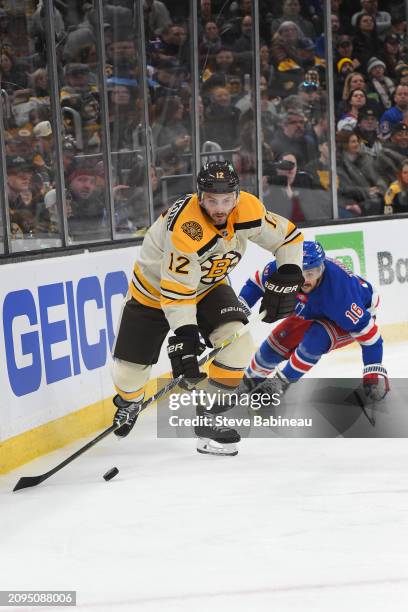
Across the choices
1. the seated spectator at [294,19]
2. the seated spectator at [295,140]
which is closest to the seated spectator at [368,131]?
the seated spectator at [295,140]

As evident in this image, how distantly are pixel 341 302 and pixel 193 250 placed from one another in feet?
3.77

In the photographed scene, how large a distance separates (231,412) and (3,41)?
1.99 meters

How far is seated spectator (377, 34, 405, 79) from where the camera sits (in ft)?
25.9

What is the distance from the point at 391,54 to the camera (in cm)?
791

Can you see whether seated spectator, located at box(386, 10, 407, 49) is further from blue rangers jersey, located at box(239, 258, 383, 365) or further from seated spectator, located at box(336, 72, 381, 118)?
blue rangers jersey, located at box(239, 258, 383, 365)

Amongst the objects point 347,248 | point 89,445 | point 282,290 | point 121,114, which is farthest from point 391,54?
point 89,445

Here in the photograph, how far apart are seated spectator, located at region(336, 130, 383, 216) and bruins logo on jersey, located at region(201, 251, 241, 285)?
3410 millimetres

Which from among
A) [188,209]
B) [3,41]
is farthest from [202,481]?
[3,41]

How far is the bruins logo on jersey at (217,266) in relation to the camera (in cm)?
403

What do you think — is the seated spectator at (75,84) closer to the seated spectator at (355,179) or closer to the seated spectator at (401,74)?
the seated spectator at (355,179)

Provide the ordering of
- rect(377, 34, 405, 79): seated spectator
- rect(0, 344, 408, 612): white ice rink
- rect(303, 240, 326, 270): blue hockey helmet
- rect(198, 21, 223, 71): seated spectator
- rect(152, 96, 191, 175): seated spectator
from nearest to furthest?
rect(0, 344, 408, 612): white ice rink < rect(303, 240, 326, 270): blue hockey helmet < rect(152, 96, 191, 175): seated spectator < rect(198, 21, 223, 71): seated spectator < rect(377, 34, 405, 79): seated spectator

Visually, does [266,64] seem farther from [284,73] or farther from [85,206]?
[85,206]

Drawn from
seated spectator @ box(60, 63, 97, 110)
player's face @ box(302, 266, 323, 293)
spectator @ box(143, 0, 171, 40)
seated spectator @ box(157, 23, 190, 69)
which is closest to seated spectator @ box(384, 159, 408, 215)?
seated spectator @ box(157, 23, 190, 69)

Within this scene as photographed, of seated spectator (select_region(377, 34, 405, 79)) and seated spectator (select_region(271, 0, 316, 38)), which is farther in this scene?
seated spectator (select_region(377, 34, 405, 79))
